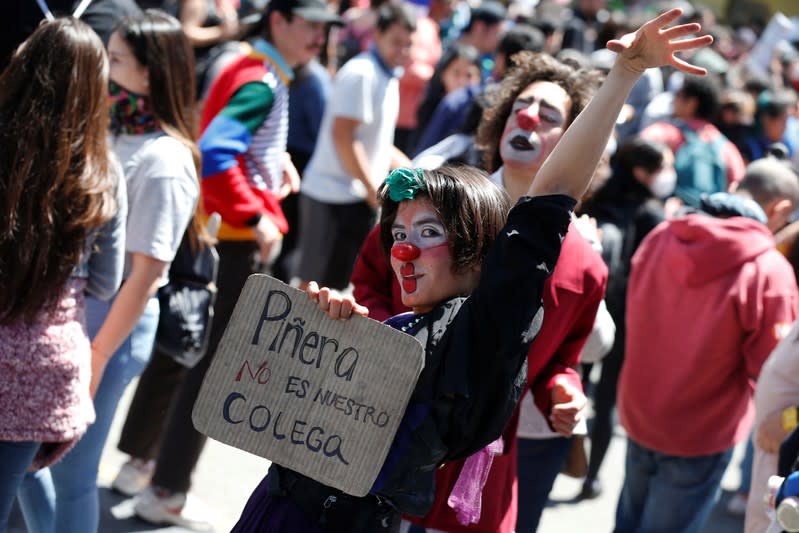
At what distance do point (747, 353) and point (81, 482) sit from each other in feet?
7.58

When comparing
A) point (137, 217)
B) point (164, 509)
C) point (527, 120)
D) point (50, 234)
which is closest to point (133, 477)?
point (164, 509)

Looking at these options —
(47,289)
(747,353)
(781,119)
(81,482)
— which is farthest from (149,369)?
(781,119)

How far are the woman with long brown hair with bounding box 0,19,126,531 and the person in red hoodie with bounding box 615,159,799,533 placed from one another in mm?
2160

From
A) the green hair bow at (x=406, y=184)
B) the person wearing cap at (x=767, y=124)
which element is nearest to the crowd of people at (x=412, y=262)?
the green hair bow at (x=406, y=184)

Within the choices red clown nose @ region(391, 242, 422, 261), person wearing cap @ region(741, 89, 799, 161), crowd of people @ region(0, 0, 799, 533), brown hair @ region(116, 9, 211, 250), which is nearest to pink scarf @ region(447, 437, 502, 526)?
crowd of people @ region(0, 0, 799, 533)

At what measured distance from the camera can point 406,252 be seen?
7.62ft

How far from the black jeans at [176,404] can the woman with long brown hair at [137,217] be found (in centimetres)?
80

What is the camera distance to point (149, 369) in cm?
456

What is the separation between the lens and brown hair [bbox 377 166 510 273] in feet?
Result: 7.66

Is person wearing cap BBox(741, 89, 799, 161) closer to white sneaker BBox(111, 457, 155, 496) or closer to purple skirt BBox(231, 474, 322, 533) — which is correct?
white sneaker BBox(111, 457, 155, 496)

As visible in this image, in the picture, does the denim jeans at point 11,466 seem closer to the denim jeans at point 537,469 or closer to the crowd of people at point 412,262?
the crowd of people at point 412,262

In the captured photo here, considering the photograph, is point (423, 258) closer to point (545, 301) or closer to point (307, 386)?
point (307, 386)

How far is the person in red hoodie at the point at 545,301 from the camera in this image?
286cm

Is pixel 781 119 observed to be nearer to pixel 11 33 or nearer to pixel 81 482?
pixel 11 33
